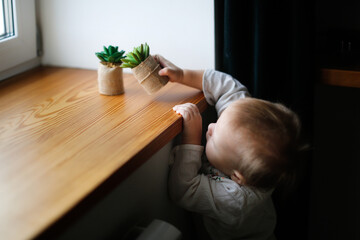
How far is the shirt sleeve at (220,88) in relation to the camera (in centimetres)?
118

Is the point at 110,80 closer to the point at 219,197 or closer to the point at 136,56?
the point at 136,56

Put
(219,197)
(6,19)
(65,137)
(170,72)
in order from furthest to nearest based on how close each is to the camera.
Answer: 1. (6,19)
2. (170,72)
3. (219,197)
4. (65,137)

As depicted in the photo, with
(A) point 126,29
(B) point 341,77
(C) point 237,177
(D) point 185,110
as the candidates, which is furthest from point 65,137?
(B) point 341,77

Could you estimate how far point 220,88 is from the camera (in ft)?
3.94

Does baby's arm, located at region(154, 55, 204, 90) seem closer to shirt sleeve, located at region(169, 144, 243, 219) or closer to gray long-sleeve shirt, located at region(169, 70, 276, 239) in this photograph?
gray long-sleeve shirt, located at region(169, 70, 276, 239)

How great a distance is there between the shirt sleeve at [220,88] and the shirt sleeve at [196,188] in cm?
18

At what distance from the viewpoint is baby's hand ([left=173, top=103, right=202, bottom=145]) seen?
3.54 feet

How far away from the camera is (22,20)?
1.39m

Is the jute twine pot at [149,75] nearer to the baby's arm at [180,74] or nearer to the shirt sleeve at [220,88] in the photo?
the baby's arm at [180,74]

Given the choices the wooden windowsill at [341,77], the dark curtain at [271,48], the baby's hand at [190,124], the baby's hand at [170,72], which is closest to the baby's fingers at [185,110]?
the baby's hand at [190,124]

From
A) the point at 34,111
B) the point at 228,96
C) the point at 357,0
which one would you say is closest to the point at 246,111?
the point at 228,96

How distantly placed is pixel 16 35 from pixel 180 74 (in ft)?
1.88

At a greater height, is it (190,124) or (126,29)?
(126,29)

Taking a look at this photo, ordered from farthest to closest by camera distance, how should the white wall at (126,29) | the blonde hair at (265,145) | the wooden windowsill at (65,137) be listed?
the white wall at (126,29), the blonde hair at (265,145), the wooden windowsill at (65,137)
